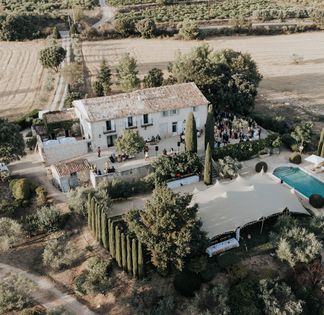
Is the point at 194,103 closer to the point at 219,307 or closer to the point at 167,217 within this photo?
the point at 167,217

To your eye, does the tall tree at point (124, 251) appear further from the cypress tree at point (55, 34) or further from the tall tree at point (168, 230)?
the cypress tree at point (55, 34)

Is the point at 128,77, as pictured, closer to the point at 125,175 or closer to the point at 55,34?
the point at 125,175

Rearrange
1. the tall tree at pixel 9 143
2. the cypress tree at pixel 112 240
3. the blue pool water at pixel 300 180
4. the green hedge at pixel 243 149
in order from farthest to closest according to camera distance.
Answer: the green hedge at pixel 243 149 < the blue pool water at pixel 300 180 < the tall tree at pixel 9 143 < the cypress tree at pixel 112 240

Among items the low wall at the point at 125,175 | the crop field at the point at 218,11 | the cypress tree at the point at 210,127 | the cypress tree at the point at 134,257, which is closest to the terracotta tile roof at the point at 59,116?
the low wall at the point at 125,175

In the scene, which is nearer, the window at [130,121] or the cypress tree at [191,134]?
the cypress tree at [191,134]

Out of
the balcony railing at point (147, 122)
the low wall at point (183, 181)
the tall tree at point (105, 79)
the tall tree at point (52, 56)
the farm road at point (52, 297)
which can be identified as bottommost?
the farm road at point (52, 297)

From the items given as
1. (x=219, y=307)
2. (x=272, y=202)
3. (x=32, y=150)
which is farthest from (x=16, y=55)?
(x=219, y=307)
